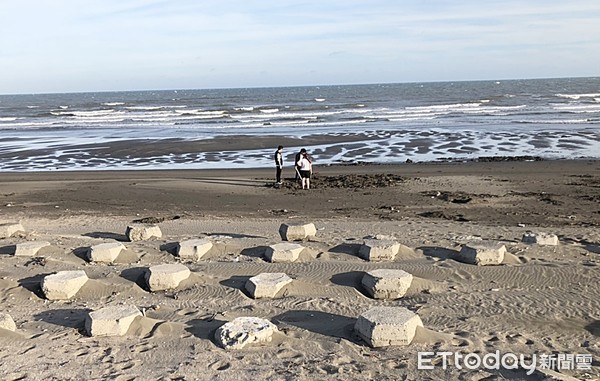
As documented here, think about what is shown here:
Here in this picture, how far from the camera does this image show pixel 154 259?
8055 mm

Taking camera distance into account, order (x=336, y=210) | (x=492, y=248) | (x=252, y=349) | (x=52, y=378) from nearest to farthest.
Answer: (x=52, y=378) → (x=252, y=349) → (x=492, y=248) → (x=336, y=210)

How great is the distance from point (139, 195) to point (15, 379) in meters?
9.53

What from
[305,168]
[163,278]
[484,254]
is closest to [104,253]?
[163,278]

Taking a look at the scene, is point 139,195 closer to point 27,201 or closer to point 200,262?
point 27,201

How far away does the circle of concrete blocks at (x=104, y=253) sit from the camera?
7906mm

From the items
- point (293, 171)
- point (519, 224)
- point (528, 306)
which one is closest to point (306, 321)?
point (528, 306)

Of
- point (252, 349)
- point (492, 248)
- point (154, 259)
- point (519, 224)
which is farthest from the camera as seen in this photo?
point (519, 224)

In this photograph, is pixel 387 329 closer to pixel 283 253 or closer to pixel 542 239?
pixel 283 253

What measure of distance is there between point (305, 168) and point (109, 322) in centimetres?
913

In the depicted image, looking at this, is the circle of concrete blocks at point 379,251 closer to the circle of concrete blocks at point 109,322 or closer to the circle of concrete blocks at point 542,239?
the circle of concrete blocks at point 542,239

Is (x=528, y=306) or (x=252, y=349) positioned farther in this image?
(x=528, y=306)

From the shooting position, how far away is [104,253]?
791 cm

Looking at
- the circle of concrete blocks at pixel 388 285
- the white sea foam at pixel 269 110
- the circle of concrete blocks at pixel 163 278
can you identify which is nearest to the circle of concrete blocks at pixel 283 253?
the circle of concrete blocks at pixel 163 278

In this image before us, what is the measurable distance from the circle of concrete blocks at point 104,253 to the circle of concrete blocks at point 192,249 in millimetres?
846
